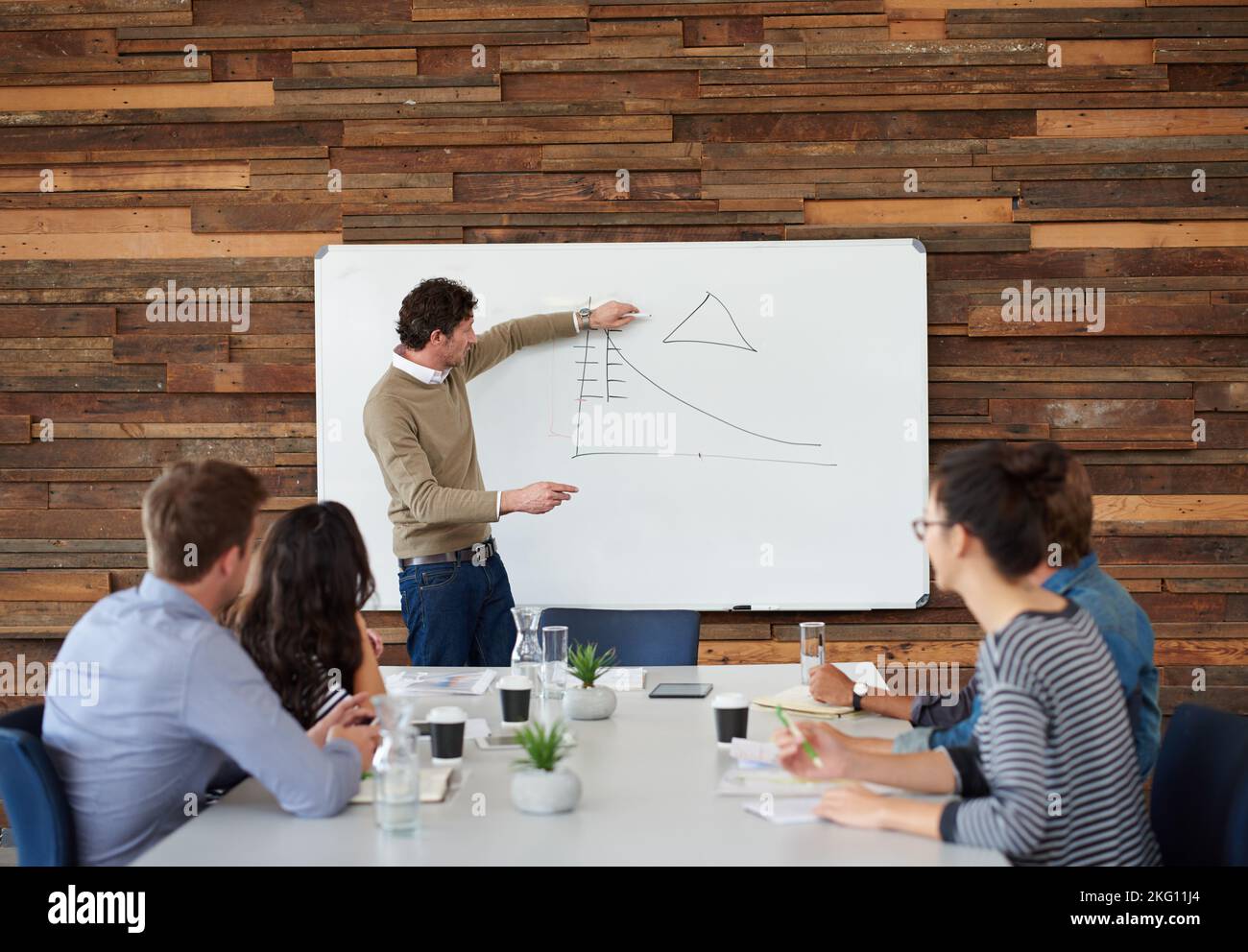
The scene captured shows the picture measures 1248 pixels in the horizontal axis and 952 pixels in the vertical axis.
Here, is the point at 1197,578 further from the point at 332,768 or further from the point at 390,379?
the point at 332,768

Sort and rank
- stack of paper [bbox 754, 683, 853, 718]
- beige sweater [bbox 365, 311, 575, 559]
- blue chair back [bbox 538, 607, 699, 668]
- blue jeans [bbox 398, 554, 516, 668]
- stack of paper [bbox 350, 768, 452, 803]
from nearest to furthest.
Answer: stack of paper [bbox 350, 768, 452, 803]
stack of paper [bbox 754, 683, 853, 718]
blue chair back [bbox 538, 607, 699, 668]
beige sweater [bbox 365, 311, 575, 559]
blue jeans [bbox 398, 554, 516, 668]

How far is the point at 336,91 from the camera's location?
396 cm

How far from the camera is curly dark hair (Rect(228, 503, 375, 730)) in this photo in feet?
6.47

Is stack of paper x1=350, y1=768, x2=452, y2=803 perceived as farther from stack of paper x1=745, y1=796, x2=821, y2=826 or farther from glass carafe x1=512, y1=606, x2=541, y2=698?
glass carafe x1=512, y1=606, x2=541, y2=698

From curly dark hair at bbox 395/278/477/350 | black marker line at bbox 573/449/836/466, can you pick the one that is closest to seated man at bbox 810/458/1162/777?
black marker line at bbox 573/449/836/466

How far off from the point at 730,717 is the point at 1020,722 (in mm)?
649

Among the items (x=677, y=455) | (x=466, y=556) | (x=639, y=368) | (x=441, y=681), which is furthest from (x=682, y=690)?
(x=639, y=368)

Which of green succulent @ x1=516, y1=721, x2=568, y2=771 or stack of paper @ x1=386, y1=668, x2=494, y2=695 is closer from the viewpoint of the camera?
green succulent @ x1=516, y1=721, x2=568, y2=771

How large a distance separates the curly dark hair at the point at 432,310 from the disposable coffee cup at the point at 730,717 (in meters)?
1.78

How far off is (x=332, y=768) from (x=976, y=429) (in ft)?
9.49

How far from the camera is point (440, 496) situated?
10.9 feet

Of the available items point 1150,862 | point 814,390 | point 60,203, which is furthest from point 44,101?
point 1150,862

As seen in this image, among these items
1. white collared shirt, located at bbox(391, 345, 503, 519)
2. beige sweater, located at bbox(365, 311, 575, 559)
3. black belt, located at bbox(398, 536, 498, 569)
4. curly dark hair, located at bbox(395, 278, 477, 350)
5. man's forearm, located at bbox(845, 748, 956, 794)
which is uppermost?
curly dark hair, located at bbox(395, 278, 477, 350)

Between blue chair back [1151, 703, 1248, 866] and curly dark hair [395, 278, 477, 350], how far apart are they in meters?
2.26
